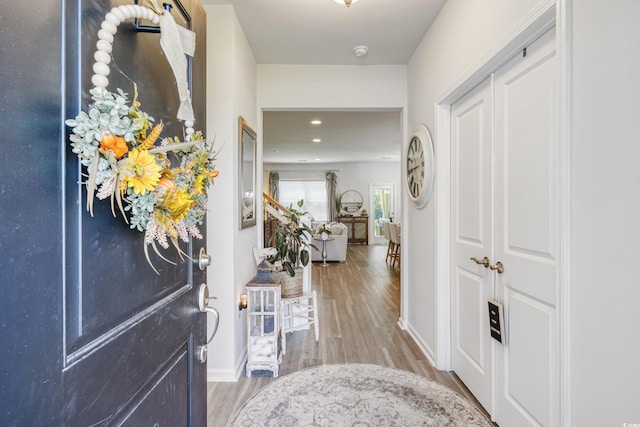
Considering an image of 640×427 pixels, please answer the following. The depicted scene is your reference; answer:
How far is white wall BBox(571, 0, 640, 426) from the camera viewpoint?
0.94 metres

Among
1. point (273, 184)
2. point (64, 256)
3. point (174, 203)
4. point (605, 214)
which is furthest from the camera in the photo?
point (273, 184)

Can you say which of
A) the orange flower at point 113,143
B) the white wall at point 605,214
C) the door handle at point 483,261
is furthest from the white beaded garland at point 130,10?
the door handle at point 483,261

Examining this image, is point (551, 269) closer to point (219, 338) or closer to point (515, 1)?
point (515, 1)

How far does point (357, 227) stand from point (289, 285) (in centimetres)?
754

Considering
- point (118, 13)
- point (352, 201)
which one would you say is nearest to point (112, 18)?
point (118, 13)

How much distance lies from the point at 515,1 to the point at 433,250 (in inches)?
63.8

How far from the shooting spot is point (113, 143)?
21.0 inches

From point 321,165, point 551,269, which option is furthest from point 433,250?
point 321,165

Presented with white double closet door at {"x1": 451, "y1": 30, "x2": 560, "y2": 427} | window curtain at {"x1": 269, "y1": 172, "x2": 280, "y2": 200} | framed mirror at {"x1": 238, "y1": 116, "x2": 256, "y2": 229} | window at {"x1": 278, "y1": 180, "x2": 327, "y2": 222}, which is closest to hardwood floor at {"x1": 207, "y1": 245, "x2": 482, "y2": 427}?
white double closet door at {"x1": 451, "y1": 30, "x2": 560, "y2": 427}

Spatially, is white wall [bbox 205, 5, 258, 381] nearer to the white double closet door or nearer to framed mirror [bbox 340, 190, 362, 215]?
the white double closet door

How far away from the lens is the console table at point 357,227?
1022 cm

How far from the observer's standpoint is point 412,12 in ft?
7.68

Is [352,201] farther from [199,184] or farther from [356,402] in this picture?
[199,184]

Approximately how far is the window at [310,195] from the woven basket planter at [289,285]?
7.85m
